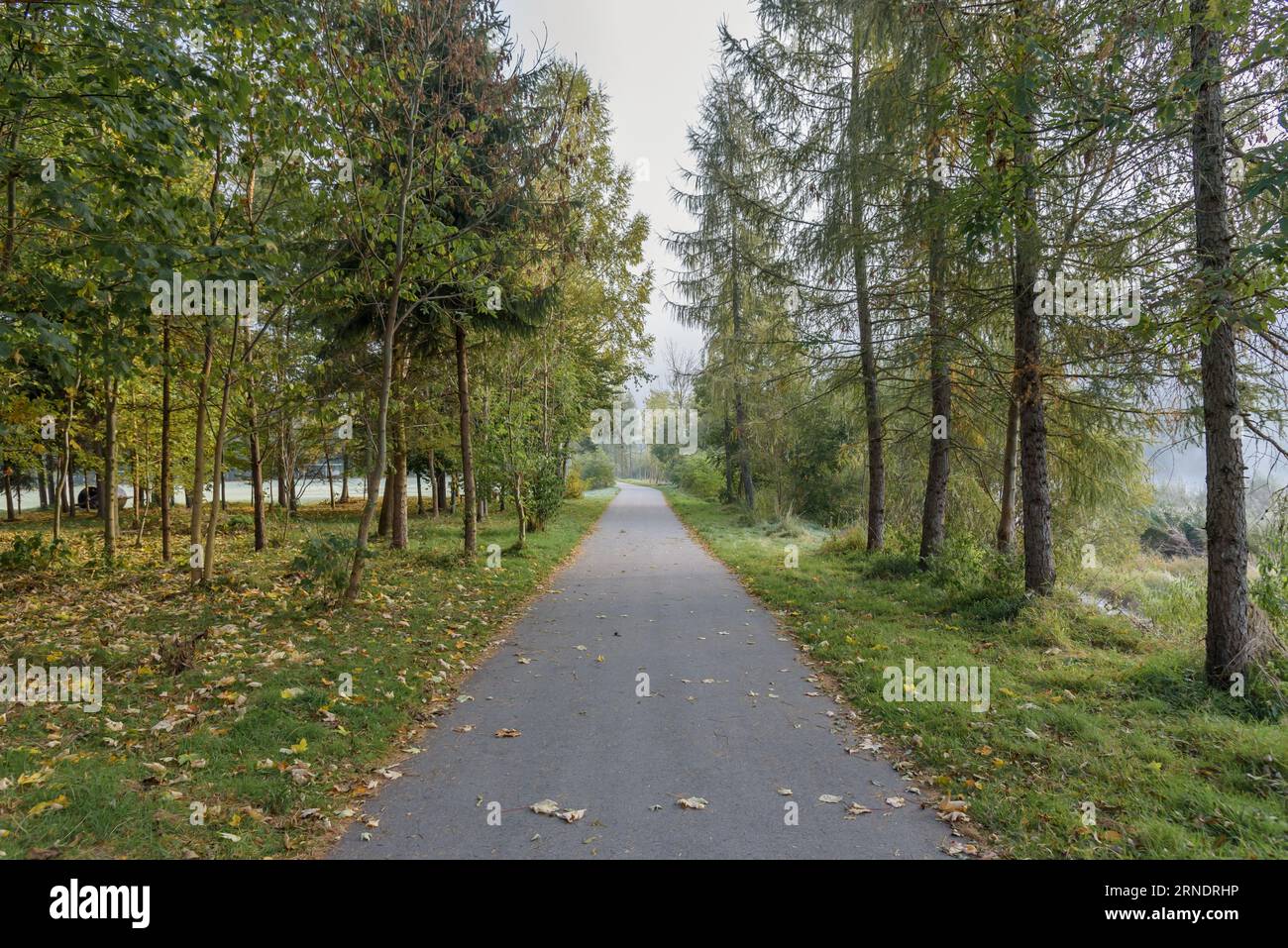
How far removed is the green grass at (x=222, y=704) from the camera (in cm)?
325

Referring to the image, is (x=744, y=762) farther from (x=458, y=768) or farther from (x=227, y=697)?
(x=227, y=697)

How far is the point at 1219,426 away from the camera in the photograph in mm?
5176

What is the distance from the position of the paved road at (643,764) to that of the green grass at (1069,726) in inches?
18.6

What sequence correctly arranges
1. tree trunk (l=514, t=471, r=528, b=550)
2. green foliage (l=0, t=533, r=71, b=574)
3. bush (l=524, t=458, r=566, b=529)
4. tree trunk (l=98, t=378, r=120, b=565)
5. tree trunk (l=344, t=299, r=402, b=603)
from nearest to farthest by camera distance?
tree trunk (l=344, t=299, r=402, b=603), green foliage (l=0, t=533, r=71, b=574), tree trunk (l=98, t=378, r=120, b=565), tree trunk (l=514, t=471, r=528, b=550), bush (l=524, t=458, r=566, b=529)

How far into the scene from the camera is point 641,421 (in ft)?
189

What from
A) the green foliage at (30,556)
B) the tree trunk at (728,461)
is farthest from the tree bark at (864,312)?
the tree trunk at (728,461)

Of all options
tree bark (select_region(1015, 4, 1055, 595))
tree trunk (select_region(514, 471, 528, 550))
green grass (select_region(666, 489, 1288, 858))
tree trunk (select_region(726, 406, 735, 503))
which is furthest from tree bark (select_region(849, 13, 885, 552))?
tree trunk (select_region(726, 406, 735, 503))

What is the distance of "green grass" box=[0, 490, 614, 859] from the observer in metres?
3.25

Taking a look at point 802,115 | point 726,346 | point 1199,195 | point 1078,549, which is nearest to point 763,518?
point 726,346

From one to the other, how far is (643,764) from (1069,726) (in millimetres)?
3318

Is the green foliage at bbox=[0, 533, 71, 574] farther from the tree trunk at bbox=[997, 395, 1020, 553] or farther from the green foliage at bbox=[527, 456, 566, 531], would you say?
the tree trunk at bbox=[997, 395, 1020, 553]

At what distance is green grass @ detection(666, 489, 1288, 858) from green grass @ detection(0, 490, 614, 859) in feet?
13.0

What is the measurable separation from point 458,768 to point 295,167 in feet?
26.1

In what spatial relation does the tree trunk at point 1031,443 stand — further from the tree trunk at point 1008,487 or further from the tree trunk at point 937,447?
the tree trunk at point 1008,487
